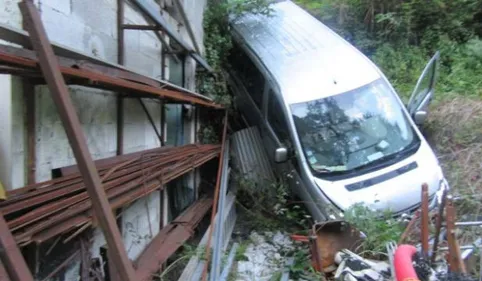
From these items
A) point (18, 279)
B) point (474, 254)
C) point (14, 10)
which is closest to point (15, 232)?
point (18, 279)

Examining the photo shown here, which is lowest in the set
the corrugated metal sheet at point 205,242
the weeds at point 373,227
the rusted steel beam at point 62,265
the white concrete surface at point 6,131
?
the corrugated metal sheet at point 205,242

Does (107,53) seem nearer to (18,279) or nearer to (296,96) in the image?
(18,279)

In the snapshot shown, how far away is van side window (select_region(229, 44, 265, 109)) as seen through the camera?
25.2ft

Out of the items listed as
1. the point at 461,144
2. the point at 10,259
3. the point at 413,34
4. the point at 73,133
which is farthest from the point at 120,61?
the point at 413,34

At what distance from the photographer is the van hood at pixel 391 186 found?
5.23 metres

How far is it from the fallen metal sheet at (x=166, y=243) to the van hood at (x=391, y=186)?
5.65ft

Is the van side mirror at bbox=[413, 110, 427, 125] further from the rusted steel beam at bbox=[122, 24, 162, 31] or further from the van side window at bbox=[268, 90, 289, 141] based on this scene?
the rusted steel beam at bbox=[122, 24, 162, 31]

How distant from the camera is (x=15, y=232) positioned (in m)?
1.95

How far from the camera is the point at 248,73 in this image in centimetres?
825

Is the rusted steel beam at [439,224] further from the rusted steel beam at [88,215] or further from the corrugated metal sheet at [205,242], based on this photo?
the rusted steel beam at [88,215]

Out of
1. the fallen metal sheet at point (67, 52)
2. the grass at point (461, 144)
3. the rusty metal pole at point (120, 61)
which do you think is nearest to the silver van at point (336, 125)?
the grass at point (461, 144)

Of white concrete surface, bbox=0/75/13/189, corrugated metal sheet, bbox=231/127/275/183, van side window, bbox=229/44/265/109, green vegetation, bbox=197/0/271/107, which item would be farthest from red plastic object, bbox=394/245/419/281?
green vegetation, bbox=197/0/271/107

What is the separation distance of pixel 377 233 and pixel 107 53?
320 cm

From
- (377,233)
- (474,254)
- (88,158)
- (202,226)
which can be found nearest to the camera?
(88,158)
